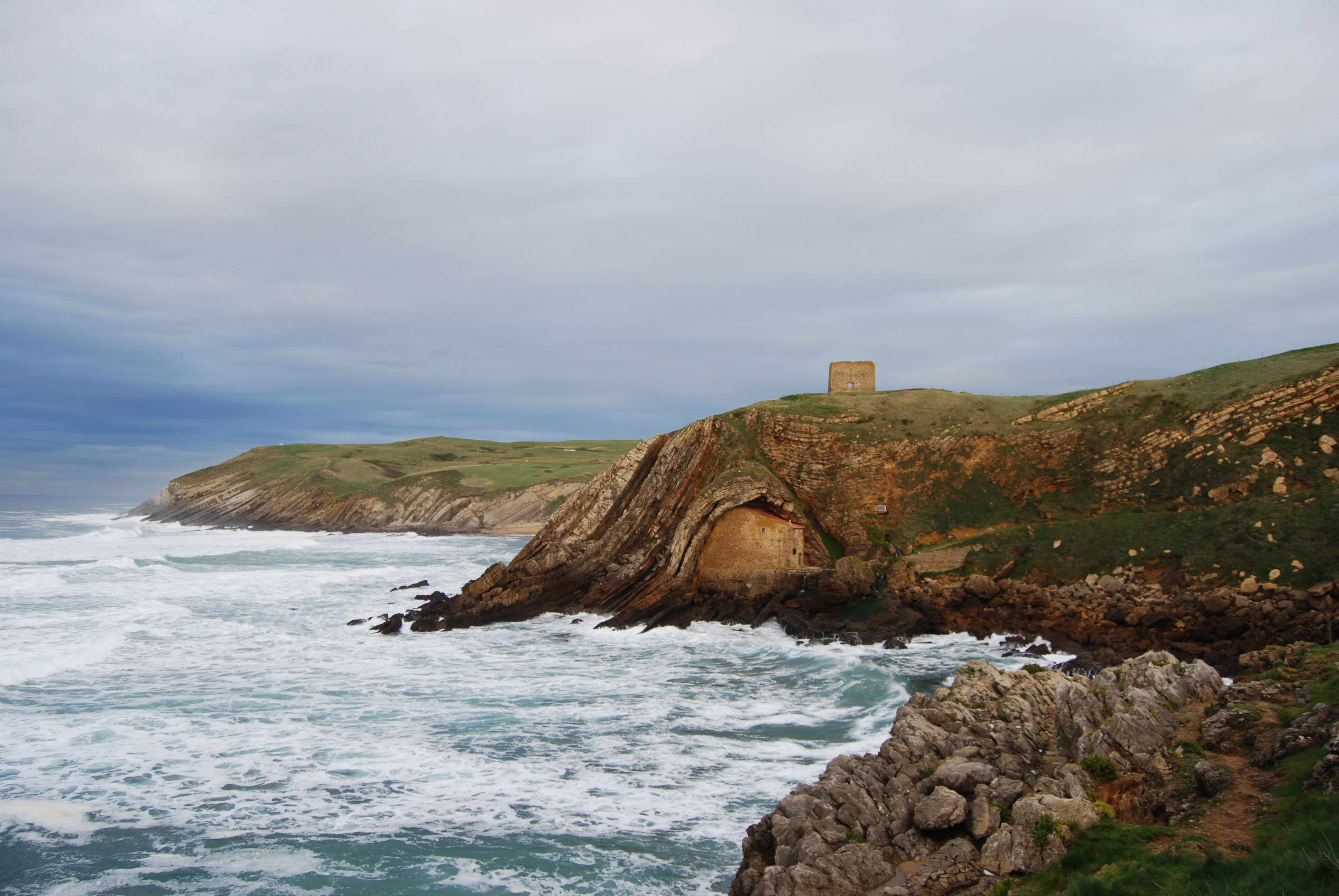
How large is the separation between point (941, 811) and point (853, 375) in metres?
40.1

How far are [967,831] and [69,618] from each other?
114 ft

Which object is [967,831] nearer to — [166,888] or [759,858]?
[759,858]

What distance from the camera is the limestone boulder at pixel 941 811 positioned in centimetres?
999

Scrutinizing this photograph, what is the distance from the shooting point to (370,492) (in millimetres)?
97250

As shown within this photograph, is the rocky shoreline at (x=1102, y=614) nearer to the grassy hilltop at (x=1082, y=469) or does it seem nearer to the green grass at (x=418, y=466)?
the grassy hilltop at (x=1082, y=469)

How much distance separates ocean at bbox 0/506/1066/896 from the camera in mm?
11859

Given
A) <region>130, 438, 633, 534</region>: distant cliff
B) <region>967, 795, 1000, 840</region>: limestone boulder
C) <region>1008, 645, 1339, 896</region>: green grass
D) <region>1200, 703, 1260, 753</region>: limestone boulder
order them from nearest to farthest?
1. <region>1008, 645, 1339, 896</region>: green grass
2. <region>967, 795, 1000, 840</region>: limestone boulder
3. <region>1200, 703, 1260, 753</region>: limestone boulder
4. <region>130, 438, 633, 534</region>: distant cliff

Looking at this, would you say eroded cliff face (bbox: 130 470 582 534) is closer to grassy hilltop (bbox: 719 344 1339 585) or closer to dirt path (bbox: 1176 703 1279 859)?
grassy hilltop (bbox: 719 344 1339 585)

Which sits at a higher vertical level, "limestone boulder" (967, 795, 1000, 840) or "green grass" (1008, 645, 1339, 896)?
"green grass" (1008, 645, 1339, 896)

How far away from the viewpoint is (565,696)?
69.4ft

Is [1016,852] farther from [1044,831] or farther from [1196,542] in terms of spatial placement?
[1196,542]

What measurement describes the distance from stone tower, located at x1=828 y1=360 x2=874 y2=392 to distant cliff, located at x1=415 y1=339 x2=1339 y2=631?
17.5 ft

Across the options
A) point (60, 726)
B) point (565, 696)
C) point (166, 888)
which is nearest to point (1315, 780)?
point (166, 888)

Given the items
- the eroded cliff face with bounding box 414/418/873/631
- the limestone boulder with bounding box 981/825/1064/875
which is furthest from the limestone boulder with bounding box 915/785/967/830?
the eroded cliff face with bounding box 414/418/873/631
